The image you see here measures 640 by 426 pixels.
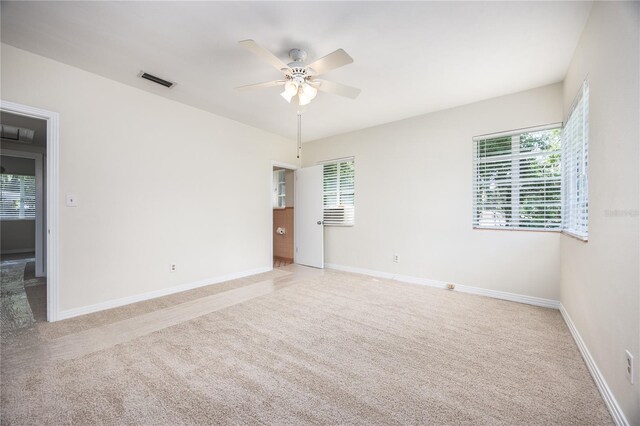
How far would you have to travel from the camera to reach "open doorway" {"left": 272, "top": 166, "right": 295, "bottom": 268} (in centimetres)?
586

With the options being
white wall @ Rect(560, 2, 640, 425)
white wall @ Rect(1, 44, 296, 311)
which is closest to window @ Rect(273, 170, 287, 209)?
white wall @ Rect(1, 44, 296, 311)

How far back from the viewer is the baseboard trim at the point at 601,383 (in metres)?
1.37

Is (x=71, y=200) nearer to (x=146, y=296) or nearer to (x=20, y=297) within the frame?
(x=146, y=296)

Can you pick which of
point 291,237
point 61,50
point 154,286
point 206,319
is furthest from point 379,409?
point 291,237

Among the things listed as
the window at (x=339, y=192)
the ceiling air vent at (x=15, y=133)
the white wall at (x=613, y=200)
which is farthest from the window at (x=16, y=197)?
the white wall at (x=613, y=200)

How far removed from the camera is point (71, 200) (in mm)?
2727

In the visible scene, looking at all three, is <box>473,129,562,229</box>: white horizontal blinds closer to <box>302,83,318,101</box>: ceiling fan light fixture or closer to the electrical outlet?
the electrical outlet

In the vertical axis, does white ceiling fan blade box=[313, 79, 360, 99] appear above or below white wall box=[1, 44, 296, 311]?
above

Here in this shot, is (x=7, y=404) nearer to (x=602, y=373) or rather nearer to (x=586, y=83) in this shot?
(x=602, y=373)

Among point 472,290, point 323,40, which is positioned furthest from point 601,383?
point 323,40

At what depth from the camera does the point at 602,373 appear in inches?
64.5

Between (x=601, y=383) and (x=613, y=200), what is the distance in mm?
1135

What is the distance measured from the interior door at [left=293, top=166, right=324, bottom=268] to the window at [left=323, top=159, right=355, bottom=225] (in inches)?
6.9

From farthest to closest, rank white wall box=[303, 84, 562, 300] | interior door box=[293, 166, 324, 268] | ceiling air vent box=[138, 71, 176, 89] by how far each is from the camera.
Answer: interior door box=[293, 166, 324, 268] → white wall box=[303, 84, 562, 300] → ceiling air vent box=[138, 71, 176, 89]
